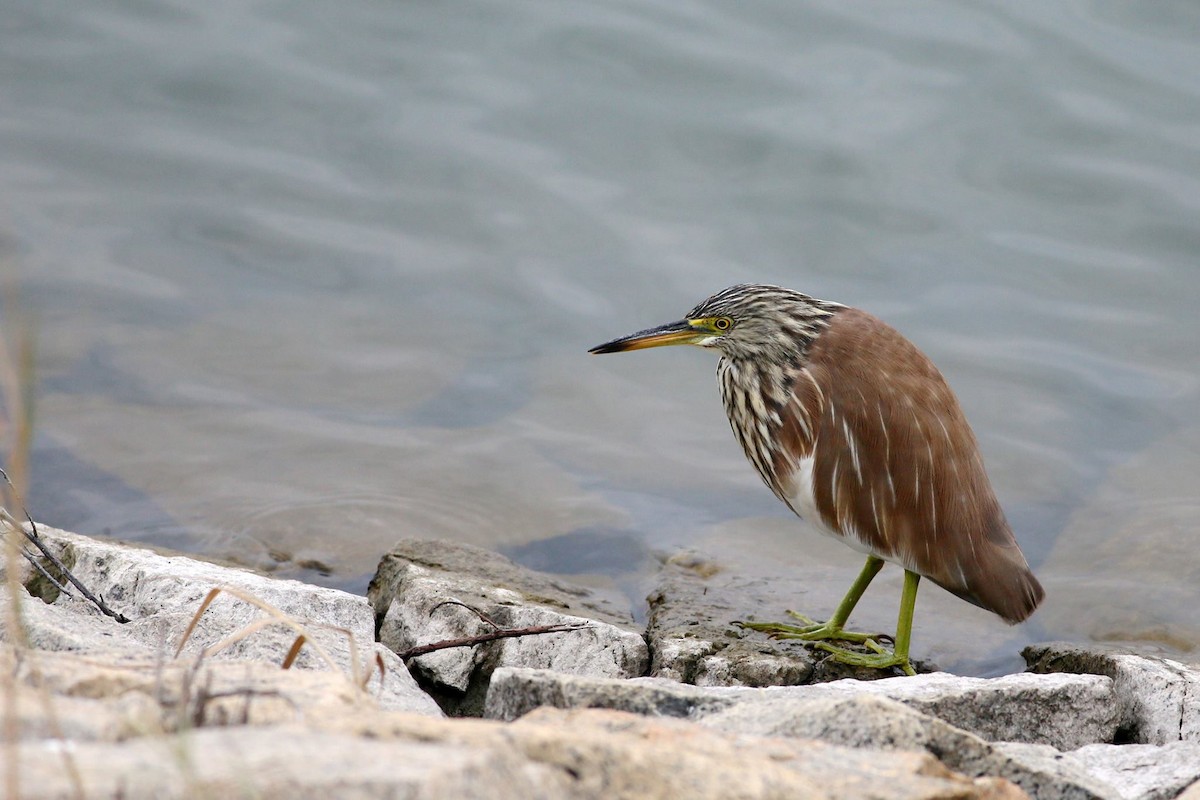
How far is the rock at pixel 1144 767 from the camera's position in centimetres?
262

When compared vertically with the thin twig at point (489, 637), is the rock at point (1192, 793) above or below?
above

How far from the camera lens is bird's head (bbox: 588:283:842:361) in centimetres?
446

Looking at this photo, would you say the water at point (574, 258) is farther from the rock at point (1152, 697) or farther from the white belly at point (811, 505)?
the rock at point (1152, 697)

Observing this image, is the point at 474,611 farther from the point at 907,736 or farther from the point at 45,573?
the point at 907,736

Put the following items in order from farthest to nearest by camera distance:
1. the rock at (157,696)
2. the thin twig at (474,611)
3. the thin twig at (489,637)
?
1. the thin twig at (474,611)
2. the thin twig at (489,637)
3. the rock at (157,696)

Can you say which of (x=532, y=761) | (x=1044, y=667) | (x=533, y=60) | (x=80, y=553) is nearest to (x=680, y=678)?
(x=1044, y=667)

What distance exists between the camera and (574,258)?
8164 mm

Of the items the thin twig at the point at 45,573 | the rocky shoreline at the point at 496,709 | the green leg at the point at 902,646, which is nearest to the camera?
the rocky shoreline at the point at 496,709

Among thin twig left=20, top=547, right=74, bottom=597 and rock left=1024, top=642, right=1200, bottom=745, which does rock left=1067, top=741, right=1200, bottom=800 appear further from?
thin twig left=20, top=547, right=74, bottom=597

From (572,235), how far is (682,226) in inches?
28.6

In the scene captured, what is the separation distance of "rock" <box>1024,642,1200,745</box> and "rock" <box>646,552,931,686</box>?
79cm

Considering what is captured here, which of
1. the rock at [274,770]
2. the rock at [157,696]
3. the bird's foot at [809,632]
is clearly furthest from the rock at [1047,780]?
the bird's foot at [809,632]

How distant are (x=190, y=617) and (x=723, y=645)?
5.41 feet

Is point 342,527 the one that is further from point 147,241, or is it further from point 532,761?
point 532,761
